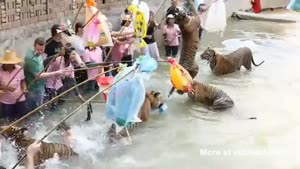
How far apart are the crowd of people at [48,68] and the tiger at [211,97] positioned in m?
1.22

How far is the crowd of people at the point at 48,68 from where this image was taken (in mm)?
7695

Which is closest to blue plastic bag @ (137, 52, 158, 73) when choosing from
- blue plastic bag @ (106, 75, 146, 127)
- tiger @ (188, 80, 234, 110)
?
blue plastic bag @ (106, 75, 146, 127)

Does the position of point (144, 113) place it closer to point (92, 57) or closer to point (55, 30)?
point (92, 57)

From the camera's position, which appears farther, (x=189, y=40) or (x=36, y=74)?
(x=189, y=40)

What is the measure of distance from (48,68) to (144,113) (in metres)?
1.41

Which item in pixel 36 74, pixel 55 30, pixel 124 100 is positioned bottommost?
pixel 124 100

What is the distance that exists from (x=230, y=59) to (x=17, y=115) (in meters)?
4.41

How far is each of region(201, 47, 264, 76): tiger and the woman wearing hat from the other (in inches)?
160

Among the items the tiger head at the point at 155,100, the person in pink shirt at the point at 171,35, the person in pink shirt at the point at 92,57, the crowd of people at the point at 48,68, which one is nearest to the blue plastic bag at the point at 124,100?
the crowd of people at the point at 48,68

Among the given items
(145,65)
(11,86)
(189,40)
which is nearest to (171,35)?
(189,40)

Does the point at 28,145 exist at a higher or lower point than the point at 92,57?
lower

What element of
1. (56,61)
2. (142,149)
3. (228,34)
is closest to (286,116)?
(142,149)

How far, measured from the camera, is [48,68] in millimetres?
8281

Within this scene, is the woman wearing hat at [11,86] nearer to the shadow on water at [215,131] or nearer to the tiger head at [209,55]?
the shadow on water at [215,131]
